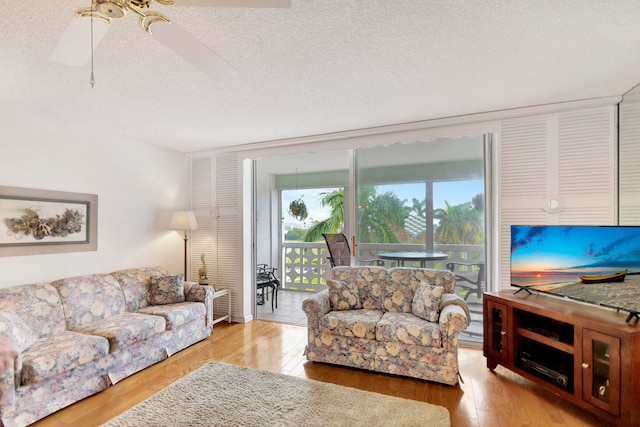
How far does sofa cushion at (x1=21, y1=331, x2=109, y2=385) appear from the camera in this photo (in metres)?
2.14

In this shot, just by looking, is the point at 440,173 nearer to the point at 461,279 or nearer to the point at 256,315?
the point at 461,279

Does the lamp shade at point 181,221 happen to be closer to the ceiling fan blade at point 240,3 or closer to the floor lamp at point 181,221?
the floor lamp at point 181,221

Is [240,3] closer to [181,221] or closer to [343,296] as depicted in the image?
[343,296]

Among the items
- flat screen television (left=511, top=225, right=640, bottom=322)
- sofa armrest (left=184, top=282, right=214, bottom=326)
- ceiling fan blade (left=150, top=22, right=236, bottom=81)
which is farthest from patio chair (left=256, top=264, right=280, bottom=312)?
ceiling fan blade (left=150, top=22, right=236, bottom=81)

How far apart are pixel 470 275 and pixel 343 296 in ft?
4.97

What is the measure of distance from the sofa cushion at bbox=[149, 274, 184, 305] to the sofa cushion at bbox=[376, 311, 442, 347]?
236 cm

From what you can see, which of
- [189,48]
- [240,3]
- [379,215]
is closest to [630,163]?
[379,215]

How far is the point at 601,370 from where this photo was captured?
208cm

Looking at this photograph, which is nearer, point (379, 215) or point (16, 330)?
point (16, 330)

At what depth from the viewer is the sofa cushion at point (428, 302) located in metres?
2.83

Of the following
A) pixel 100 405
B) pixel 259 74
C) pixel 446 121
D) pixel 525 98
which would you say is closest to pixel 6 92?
pixel 259 74

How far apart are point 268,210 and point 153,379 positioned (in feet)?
13.7

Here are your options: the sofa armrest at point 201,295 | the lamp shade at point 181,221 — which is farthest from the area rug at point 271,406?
the lamp shade at point 181,221

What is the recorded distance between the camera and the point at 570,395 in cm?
221
